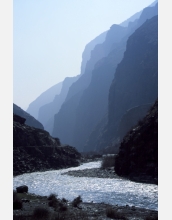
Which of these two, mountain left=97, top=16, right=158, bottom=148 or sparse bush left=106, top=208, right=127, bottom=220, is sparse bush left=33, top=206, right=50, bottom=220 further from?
mountain left=97, top=16, right=158, bottom=148

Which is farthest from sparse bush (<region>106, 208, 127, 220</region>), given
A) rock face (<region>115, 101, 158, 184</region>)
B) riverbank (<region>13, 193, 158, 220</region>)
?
rock face (<region>115, 101, 158, 184</region>)

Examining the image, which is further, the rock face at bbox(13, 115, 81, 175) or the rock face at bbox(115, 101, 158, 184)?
the rock face at bbox(13, 115, 81, 175)

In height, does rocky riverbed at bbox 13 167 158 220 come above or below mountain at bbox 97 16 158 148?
below

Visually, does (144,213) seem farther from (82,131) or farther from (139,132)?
(82,131)

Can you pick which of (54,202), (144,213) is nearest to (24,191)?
(54,202)

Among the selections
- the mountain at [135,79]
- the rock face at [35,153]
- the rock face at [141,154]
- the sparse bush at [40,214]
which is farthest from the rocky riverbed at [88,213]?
the mountain at [135,79]

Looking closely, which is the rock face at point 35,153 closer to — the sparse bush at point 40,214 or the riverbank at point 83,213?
the riverbank at point 83,213

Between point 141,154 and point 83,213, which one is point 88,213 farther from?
point 141,154

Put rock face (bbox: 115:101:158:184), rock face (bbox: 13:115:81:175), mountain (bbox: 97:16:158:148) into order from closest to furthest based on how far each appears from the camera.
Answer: rock face (bbox: 115:101:158:184)
rock face (bbox: 13:115:81:175)
mountain (bbox: 97:16:158:148)
